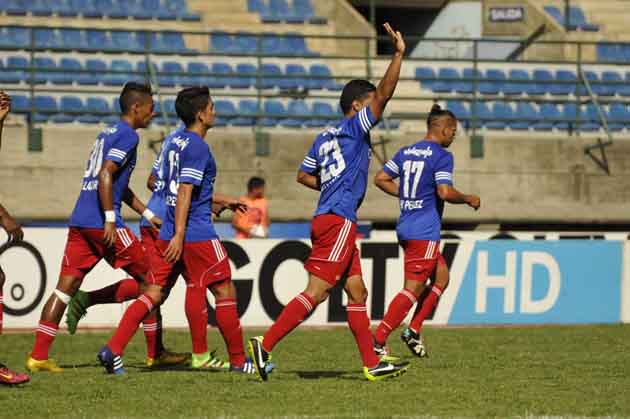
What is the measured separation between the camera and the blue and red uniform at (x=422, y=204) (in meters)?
10.2

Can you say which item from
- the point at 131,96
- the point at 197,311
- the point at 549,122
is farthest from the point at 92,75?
the point at 197,311

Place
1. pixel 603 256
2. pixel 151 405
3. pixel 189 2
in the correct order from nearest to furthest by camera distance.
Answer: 1. pixel 151 405
2. pixel 603 256
3. pixel 189 2

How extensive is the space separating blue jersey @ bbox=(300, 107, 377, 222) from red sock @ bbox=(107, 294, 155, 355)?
1.34m

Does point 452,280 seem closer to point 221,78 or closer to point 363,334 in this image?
point 363,334

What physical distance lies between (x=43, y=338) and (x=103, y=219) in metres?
0.97

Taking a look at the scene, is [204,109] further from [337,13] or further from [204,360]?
[337,13]

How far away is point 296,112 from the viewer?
2095cm

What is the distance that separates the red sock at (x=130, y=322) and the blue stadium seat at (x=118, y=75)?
1168 cm

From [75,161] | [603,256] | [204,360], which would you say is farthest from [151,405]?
[75,161]

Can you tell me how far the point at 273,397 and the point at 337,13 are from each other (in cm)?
2000

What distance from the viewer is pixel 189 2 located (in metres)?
25.5

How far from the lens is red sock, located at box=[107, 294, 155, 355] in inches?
335

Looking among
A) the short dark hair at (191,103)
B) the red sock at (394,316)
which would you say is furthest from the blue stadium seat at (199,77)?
the short dark hair at (191,103)

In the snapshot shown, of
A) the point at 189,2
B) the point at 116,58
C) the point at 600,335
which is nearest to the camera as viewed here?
the point at 600,335
